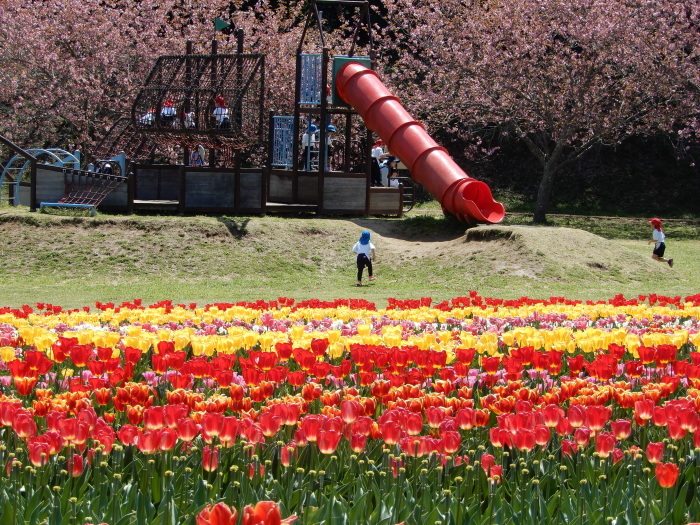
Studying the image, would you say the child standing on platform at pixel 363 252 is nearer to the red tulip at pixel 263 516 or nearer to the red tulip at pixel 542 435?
the red tulip at pixel 542 435

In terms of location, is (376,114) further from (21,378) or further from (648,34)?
(21,378)

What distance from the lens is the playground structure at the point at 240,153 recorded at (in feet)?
69.5

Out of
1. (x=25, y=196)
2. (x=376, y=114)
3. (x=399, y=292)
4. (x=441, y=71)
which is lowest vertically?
(x=399, y=292)

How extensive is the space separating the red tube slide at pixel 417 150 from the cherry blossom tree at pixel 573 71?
23.6 feet

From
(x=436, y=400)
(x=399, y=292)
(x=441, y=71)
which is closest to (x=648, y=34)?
(x=441, y=71)

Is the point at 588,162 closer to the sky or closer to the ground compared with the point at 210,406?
closer to the sky

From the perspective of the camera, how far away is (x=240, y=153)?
2336 cm

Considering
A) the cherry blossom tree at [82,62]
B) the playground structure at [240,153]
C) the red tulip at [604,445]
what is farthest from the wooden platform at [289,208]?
the red tulip at [604,445]

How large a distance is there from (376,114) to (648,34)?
11.9m

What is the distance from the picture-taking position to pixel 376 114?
23422 mm

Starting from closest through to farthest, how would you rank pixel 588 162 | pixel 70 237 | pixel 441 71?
1. pixel 70 237
2. pixel 441 71
3. pixel 588 162

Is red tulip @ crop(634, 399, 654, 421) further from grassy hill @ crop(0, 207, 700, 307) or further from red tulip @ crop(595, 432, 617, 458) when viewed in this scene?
grassy hill @ crop(0, 207, 700, 307)

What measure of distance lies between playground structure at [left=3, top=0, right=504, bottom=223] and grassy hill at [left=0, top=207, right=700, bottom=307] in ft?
3.90

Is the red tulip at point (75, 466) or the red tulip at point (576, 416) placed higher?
the red tulip at point (576, 416)
